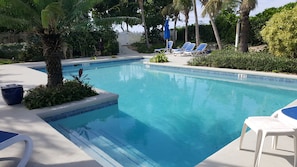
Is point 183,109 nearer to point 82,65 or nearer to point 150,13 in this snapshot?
point 82,65

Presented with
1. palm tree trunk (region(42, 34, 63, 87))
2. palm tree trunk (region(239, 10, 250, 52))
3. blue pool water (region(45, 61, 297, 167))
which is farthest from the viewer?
palm tree trunk (region(239, 10, 250, 52))

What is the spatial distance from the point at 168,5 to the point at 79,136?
74.6 ft

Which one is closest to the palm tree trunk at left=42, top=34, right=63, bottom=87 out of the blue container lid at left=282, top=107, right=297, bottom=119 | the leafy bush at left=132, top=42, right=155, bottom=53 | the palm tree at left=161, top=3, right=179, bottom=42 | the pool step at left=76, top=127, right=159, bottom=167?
the pool step at left=76, top=127, right=159, bottom=167

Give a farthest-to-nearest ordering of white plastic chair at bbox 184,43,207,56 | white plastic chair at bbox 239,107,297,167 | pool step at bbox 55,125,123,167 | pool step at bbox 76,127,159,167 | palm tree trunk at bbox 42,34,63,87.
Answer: white plastic chair at bbox 184,43,207,56 → palm tree trunk at bbox 42,34,63,87 → pool step at bbox 76,127,159,167 → pool step at bbox 55,125,123,167 → white plastic chair at bbox 239,107,297,167

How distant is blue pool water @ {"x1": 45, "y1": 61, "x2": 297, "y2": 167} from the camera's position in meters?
5.18

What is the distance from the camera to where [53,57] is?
7.51 meters

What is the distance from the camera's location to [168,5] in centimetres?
2611

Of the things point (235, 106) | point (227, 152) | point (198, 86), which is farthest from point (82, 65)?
point (227, 152)

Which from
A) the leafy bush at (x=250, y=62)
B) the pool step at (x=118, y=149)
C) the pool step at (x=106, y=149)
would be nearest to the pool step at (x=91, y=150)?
the pool step at (x=106, y=149)

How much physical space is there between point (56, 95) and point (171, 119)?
3454mm

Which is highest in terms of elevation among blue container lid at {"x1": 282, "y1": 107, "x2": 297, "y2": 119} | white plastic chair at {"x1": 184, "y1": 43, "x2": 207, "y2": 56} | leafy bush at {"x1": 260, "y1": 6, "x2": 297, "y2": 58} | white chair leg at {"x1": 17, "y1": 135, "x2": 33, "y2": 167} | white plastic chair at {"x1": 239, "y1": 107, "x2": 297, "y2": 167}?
leafy bush at {"x1": 260, "y1": 6, "x2": 297, "y2": 58}

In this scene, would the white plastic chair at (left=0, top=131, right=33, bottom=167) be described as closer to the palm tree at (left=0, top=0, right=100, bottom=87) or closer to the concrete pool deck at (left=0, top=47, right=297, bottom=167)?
the concrete pool deck at (left=0, top=47, right=297, bottom=167)

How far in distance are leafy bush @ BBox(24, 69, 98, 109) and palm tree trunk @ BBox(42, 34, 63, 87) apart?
30 centimetres

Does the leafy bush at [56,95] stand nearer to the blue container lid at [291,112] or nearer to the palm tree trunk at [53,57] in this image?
the palm tree trunk at [53,57]
